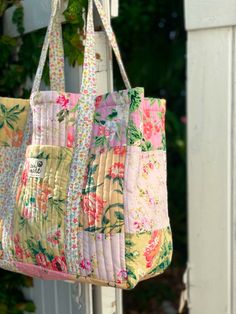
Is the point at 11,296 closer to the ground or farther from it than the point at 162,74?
closer to the ground

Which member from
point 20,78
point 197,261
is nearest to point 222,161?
point 197,261

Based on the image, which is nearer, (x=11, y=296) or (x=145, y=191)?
(x=145, y=191)

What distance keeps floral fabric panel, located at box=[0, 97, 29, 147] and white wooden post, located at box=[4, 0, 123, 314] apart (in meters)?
0.18

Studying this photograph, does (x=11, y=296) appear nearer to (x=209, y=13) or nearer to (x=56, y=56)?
(x=56, y=56)

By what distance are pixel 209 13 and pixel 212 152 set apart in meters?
0.43

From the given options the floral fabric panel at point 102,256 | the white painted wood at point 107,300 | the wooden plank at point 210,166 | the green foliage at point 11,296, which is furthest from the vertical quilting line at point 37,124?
the green foliage at point 11,296

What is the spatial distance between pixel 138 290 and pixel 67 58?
2.10 metres

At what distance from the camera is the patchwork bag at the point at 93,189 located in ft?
3.57

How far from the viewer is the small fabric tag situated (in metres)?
1.19

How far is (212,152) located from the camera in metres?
1.59

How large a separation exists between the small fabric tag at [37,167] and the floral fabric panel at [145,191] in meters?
0.23

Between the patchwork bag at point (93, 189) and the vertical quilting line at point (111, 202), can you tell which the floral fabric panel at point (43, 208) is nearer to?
the patchwork bag at point (93, 189)

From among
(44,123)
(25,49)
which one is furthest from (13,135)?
(25,49)

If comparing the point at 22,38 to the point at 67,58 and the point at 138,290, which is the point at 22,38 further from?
the point at 138,290
